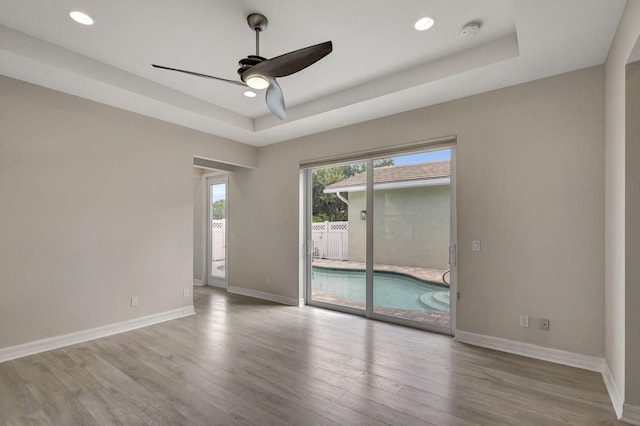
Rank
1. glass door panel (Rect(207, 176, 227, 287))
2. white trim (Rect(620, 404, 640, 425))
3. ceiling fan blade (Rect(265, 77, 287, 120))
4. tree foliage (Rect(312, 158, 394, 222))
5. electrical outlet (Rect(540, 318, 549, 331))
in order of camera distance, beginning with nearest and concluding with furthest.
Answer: white trim (Rect(620, 404, 640, 425)) < ceiling fan blade (Rect(265, 77, 287, 120)) < electrical outlet (Rect(540, 318, 549, 331)) < tree foliage (Rect(312, 158, 394, 222)) < glass door panel (Rect(207, 176, 227, 287))

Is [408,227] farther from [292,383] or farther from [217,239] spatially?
[217,239]

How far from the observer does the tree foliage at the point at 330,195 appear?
4.69 m

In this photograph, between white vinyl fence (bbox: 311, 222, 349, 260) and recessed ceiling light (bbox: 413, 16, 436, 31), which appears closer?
recessed ceiling light (bbox: 413, 16, 436, 31)

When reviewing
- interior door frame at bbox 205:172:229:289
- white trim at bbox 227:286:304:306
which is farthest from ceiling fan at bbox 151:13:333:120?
interior door frame at bbox 205:172:229:289

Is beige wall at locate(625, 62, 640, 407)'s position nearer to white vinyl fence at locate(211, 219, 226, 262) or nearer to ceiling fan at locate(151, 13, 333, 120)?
ceiling fan at locate(151, 13, 333, 120)

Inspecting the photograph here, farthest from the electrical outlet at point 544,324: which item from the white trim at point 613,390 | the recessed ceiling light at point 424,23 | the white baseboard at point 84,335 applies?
the white baseboard at point 84,335

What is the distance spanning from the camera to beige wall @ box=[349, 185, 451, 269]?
381 centimetres

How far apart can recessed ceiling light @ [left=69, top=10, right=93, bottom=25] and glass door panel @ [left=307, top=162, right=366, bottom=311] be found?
10.7 feet

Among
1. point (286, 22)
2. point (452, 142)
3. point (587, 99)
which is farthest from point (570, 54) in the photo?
point (286, 22)

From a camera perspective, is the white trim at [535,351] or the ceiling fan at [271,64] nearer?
the ceiling fan at [271,64]

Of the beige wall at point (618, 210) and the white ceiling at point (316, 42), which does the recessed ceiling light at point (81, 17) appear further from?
the beige wall at point (618, 210)

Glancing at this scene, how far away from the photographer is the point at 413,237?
4004 mm

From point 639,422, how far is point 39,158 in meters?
5.58

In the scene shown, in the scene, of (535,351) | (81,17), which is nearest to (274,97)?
(81,17)
